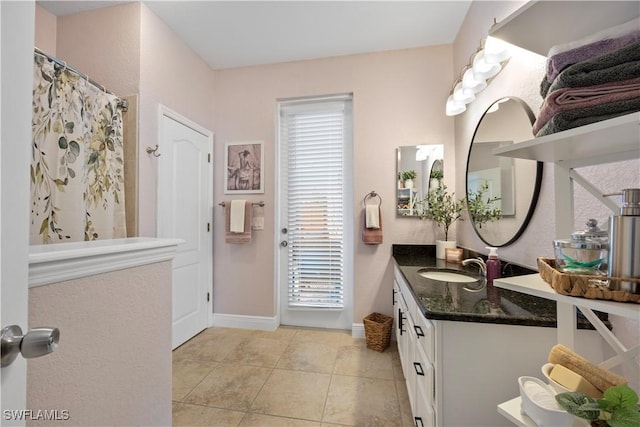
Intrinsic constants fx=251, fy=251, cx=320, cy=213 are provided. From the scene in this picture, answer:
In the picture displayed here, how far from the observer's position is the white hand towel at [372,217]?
231cm

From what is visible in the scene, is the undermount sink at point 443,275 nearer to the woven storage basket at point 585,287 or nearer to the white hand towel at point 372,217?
the white hand towel at point 372,217

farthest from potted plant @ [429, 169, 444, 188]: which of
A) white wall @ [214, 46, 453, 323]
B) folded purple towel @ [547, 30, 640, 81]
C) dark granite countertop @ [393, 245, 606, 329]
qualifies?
folded purple towel @ [547, 30, 640, 81]

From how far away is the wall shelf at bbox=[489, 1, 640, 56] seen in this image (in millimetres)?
722

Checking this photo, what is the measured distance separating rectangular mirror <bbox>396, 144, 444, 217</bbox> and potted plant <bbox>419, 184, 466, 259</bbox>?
0.22 ft

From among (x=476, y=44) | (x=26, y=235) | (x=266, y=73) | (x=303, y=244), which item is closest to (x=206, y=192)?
(x=303, y=244)

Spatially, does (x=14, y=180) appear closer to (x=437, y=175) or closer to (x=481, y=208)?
(x=481, y=208)

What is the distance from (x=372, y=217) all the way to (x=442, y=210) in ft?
2.00

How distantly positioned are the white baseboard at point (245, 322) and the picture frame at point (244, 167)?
4.34ft

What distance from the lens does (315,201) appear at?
2.66 m

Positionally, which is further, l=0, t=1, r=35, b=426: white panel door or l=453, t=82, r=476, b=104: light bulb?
l=453, t=82, r=476, b=104: light bulb

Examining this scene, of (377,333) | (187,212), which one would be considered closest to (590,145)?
(377,333)

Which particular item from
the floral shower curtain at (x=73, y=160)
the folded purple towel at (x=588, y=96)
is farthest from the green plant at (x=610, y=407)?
the floral shower curtain at (x=73, y=160)

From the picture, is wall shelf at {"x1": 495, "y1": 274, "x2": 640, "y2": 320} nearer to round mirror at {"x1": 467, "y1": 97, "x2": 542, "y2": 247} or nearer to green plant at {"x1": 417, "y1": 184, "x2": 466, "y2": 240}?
round mirror at {"x1": 467, "y1": 97, "x2": 542, "y2": 247}

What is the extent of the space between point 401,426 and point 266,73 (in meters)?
3.14
